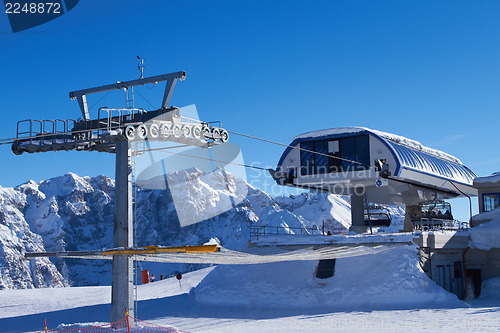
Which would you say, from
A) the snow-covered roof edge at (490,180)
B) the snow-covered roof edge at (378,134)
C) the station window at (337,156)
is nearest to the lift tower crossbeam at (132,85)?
the station window at (337,156)

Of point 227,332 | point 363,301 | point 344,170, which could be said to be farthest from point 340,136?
point 227,332

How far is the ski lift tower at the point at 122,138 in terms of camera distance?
25266 mm

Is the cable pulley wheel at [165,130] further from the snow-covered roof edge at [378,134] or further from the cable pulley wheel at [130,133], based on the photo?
the snow-covered roof edge at [378,134]

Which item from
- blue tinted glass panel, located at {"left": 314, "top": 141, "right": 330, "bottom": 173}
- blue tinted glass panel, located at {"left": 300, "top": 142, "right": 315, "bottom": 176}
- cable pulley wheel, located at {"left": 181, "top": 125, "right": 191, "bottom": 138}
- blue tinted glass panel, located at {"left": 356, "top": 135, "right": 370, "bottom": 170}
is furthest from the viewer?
blue tinted glass panel, located at {"left": 300, "top": 142, "right": 315, "bottom": 176}

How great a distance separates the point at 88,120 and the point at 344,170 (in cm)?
2048

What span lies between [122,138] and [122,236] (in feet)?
14.0

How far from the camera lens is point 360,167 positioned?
1650 inches

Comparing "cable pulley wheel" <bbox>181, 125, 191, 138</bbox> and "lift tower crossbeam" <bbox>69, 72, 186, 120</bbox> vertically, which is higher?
"lift tower crossbeam" <bbox>69, 72, 186, 120</bbox>

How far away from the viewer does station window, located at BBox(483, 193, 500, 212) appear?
4297 centimetres

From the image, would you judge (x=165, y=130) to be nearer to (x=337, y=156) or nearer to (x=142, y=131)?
(x=142, y=131)

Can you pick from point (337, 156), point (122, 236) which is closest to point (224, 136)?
point (122, 236)

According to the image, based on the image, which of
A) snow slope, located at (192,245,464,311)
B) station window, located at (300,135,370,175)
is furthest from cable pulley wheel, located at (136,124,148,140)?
station window, located at (300,135,370,175)

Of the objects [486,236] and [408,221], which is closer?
[486,236]

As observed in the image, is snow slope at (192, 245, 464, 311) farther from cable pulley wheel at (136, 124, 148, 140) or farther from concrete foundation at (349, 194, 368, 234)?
cable pulley wheel at (136, 124, 148, 140)
